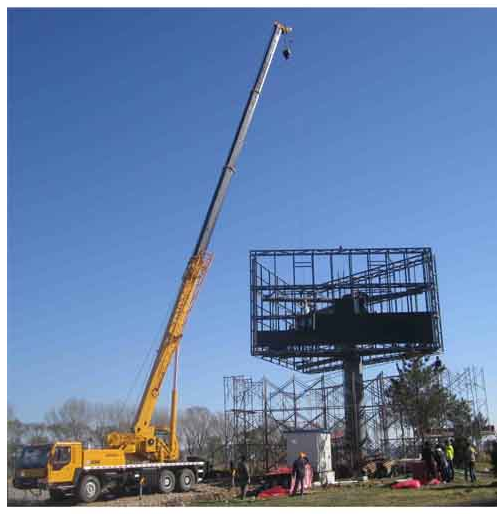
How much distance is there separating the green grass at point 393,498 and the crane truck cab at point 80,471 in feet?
15.4

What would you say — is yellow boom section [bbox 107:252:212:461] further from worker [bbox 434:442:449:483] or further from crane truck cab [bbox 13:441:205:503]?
worker [bbox 434:442:449:483]

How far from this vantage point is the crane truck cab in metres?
25.1

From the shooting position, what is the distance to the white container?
30080 mm

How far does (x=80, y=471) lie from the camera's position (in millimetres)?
25531

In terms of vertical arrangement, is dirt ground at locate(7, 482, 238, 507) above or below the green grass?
below

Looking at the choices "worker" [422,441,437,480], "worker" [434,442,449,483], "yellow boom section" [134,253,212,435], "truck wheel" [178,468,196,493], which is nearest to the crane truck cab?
"truck wheel" [178,468,196,493]

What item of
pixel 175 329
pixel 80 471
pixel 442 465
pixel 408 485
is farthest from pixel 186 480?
pixel 442 465

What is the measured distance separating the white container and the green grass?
4.54 meters

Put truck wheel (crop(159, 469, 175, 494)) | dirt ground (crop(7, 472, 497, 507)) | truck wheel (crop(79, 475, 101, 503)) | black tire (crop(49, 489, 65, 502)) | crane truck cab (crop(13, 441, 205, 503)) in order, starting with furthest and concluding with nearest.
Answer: truck wheel (crop(159, 469, 175, 494)), black tire (crop(49, 489, 65, 502)), truck wheel (crop(79, 475, 101, 503)), crane truck cab (crop(13, 441, 205, 503)), dirt ground (crop(7, 472, 497, 507))

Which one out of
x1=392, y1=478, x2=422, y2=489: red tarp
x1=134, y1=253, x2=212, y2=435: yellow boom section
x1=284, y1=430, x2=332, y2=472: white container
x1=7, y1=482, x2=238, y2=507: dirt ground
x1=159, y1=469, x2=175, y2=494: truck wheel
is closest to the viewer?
x1=392, y1=478, x2=422, y2=489: red tarp

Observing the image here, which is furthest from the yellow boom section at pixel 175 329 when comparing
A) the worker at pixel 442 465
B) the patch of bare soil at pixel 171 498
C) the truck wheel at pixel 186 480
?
the worker at pixel 442 465

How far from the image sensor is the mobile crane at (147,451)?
82.8 feet

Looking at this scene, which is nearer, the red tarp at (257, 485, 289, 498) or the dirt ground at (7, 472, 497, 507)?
the dirt ground at (7, 472, 497, 507)
